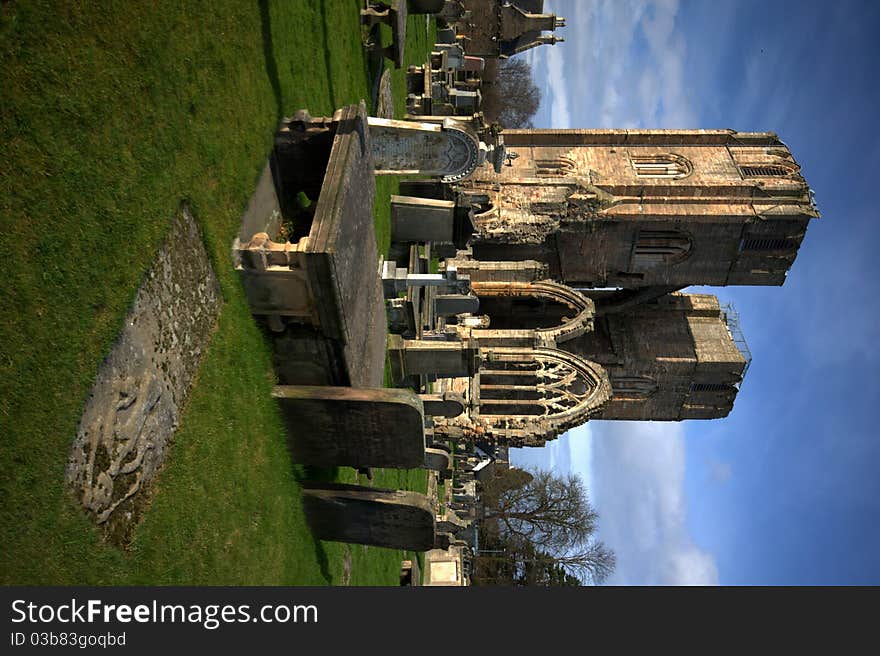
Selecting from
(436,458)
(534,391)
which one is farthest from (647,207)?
(436,458)

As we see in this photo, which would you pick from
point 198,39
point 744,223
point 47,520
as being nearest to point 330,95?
point 198,39

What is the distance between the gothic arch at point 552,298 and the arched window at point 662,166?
4.89m

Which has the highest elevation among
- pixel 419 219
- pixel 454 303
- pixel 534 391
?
pixel 419 219

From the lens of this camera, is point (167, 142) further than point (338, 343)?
No

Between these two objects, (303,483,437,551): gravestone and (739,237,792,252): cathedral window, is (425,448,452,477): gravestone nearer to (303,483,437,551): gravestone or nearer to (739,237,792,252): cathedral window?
(303,483,437,551): gravestone

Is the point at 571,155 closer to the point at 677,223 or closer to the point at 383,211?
the point at 677,223

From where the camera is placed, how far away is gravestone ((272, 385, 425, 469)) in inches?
308

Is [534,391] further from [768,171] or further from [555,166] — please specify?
[768,171]

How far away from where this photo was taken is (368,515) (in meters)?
9.03

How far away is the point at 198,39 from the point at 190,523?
4448 mm

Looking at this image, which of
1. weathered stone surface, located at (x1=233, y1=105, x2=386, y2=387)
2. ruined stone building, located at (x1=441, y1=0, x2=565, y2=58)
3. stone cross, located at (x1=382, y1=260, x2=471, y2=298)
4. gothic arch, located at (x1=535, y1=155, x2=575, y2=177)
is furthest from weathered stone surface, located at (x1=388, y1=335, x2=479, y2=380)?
ruined stone building, located at (x1=441, y1=0, x2=565, y2=58)

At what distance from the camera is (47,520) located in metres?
3.95

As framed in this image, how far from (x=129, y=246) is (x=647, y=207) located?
17.3m

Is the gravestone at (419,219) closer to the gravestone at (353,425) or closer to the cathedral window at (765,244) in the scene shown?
the gravestone at (353,425)
